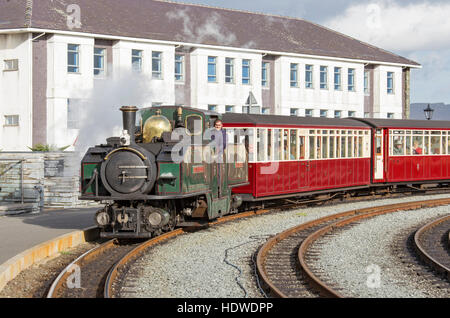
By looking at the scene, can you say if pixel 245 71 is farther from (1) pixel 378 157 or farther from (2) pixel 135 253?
(2) pixel 135 253

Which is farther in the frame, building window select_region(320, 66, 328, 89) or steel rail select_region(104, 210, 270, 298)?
building window select_region(320, 66, 328, 89)

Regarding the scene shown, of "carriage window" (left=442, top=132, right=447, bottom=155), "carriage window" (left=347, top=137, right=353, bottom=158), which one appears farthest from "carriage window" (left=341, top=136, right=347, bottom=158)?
"carriage window" (left=442, top=132, right=447, bottom=155)

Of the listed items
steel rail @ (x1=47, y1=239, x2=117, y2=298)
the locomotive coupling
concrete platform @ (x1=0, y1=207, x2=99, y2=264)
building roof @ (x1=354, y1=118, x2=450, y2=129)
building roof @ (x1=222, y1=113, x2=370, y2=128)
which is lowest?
steel rail @ (x1=47, y1=239, x2=117, y2=298)

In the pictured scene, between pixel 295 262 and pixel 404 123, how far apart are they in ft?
46.9

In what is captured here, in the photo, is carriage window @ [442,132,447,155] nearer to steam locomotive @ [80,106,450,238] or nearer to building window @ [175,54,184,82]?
steam locomotive @ [80,106,450,238]

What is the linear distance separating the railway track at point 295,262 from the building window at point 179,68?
2079cm

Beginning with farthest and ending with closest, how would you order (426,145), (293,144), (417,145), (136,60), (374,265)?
(136,60)
(426,145)
(417,145)
(293,144)
(374,265)

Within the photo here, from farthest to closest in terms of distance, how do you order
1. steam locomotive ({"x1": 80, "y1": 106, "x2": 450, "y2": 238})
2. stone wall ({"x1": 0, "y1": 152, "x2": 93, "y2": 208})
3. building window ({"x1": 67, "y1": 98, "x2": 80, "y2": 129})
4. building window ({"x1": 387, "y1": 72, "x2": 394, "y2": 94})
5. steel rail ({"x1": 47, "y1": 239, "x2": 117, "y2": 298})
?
building window ({"x1": 387, "y1": 72, "x2": 394, "y2": 94}) → building window ({"x1": 67, "y1": 98, "x2": 80, "y2": 129}) → stone wall ({"x1": 0, "y1": 152, "x2": 93, "y2": 208}) → steam locomotive ({"x1": 80, "y1": 106, "x2": 450, "y2": 238}) → steel rail ({"x1": 47, "y1": 239, "x2": 117, "y2": 298})

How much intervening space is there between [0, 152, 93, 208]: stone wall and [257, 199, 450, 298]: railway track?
755 cm

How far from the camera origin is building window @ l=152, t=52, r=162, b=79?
34.9m

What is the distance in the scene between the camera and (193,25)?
37875mm

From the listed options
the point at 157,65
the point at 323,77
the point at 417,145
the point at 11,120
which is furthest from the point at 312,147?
the point at 323,77

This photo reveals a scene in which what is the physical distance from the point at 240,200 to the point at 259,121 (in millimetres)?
2148

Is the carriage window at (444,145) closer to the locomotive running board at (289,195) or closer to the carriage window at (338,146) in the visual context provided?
the locomotive running board at (289,195)
